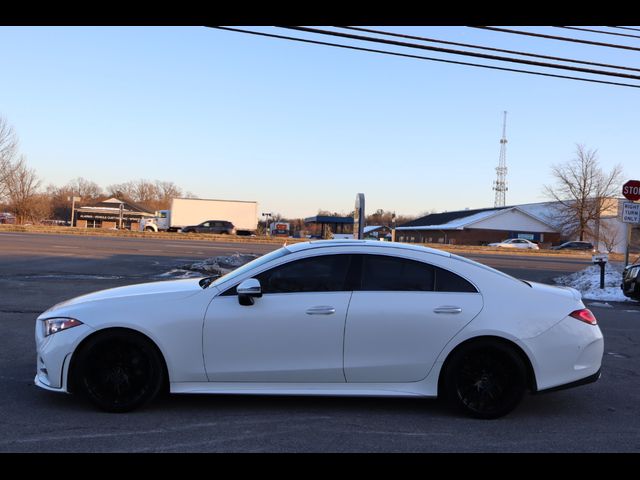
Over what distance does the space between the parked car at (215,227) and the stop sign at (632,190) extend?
40.1 metres

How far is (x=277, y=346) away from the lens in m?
4.97

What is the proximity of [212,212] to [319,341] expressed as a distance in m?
51.1

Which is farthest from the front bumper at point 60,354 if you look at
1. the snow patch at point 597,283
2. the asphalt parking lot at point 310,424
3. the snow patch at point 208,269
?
the snow patch at point 597,283

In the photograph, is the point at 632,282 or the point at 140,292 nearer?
the point at 140,292

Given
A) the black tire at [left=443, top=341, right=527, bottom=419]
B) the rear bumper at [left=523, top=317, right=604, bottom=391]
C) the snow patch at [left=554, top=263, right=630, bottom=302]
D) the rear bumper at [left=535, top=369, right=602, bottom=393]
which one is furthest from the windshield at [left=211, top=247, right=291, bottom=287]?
the snow patch at [left=554, top=263, right=630, bottom=302]

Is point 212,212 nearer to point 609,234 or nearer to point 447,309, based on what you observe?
point 609,234

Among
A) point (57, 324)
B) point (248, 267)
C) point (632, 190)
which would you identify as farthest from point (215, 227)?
point (57, 324)

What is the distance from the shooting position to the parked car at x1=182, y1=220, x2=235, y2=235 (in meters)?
53.6

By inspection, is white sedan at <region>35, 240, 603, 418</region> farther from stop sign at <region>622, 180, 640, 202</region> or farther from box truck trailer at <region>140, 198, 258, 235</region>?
box truck trailer at <region>140, 198, 258, 235</region>

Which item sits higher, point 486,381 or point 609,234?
point 609,234

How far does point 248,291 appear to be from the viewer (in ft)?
16.2
